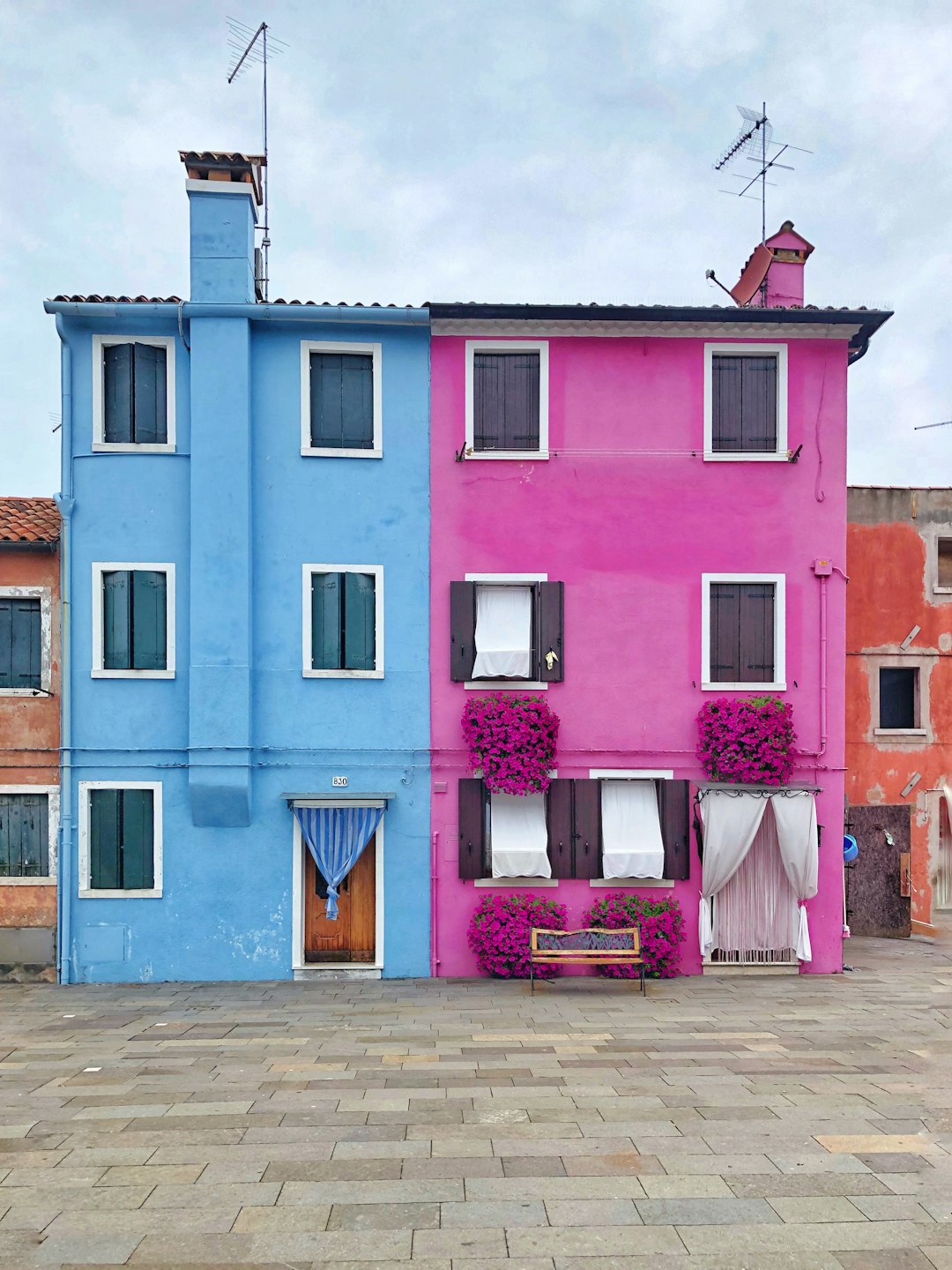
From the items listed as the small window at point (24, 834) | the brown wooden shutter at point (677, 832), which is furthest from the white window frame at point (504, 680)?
the small window at point (24, 834)

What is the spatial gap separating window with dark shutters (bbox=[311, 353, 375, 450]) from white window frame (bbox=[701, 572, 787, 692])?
5.69m

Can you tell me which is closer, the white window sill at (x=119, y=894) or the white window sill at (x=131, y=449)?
the white window sill at (x=119, y=894)

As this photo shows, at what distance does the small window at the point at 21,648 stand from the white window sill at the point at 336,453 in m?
4.69

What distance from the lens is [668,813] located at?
557 inches

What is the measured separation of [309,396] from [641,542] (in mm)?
5573

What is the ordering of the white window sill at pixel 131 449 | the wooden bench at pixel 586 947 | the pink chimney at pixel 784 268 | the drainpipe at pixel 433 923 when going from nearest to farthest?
the wooden bench at pixel 586 947, the drainpipe at pixel 433 923, the white window sill at pixel 131 449, the pink chimney at pixel 784 268

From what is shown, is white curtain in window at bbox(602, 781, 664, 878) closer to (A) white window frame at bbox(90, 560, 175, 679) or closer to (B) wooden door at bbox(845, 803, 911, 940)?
(B) wooden door at bbox(845, 803, 911, 940)

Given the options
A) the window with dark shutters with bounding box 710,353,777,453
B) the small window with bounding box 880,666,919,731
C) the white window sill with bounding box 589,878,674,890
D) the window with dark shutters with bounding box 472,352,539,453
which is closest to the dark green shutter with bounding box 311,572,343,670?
the window with dark shutters with bounding box 472,352,539,453

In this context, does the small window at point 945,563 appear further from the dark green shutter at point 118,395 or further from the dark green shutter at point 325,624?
the dark green shutter at point 118,395

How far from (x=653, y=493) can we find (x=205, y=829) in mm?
8471

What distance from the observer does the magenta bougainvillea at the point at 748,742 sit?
13852 mm

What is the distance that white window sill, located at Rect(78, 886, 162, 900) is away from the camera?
1370 centimetres

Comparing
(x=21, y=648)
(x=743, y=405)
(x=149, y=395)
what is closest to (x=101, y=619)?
(x=21, y=648)

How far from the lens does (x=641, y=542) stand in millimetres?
14445
